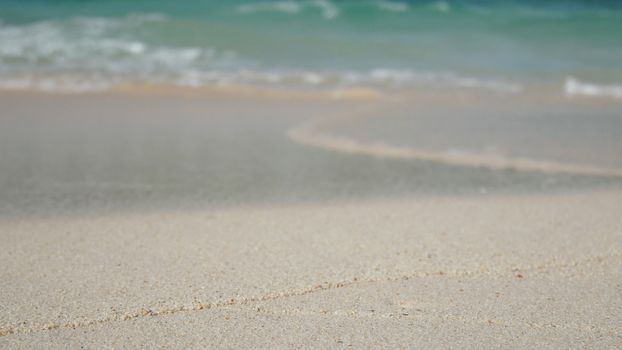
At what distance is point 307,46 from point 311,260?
1022 cm

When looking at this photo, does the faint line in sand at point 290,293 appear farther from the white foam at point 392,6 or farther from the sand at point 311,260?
the white foam at point 392,6

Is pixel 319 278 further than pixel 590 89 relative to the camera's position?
No

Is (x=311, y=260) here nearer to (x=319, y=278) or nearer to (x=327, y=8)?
(x=319, y=278)

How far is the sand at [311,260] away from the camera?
6.95 feet

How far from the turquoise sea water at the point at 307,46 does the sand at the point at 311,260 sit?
187 inches

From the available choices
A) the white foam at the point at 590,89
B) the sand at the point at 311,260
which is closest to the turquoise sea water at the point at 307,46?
the white foam at the point at 590,89

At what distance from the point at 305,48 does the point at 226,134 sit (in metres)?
7.08

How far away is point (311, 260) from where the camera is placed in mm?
2715

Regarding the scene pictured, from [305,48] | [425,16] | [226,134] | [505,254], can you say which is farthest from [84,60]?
[425,16]

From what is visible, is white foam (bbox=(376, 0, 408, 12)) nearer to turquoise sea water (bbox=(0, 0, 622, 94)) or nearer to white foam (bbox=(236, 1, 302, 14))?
turquoise sea water (bbox=(0, 0, 622, 94))

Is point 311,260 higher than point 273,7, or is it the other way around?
point 311,260

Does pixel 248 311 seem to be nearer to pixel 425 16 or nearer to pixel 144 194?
pixel 144 194

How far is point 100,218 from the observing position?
329cm

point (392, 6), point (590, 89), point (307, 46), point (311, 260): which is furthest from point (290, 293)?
point (392, 6)
